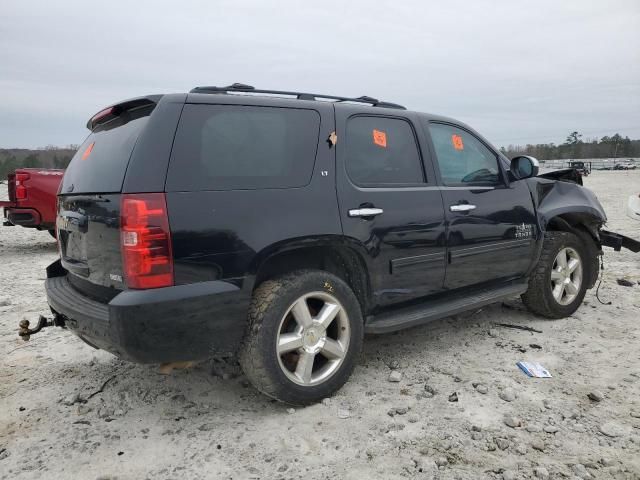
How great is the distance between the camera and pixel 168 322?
2.38 meters

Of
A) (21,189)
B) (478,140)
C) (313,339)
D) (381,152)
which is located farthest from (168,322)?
(21,189)

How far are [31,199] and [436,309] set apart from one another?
25.1 ft

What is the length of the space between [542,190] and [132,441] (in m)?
3.95

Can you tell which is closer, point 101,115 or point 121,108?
point 121,108

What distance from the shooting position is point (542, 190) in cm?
450

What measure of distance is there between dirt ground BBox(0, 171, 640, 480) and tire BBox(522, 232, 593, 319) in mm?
372

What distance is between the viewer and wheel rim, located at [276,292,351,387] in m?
2.81

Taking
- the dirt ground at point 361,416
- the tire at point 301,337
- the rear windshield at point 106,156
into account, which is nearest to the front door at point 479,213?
the dirt ground at point 361,416

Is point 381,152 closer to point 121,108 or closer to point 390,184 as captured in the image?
point 390,184

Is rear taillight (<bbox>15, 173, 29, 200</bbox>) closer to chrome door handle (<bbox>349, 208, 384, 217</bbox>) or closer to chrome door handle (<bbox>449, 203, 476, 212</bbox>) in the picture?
chrome door handle (<bbox>349, 208, 384, 217</bbox>)

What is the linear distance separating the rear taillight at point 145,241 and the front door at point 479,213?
2.07m

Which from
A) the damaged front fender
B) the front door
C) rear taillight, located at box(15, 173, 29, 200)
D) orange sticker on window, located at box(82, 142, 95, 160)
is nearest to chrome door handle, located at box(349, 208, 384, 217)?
the front door

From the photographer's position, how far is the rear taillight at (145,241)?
2.34m

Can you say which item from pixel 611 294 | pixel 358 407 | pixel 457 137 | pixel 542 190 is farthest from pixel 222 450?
pixel 611 294
